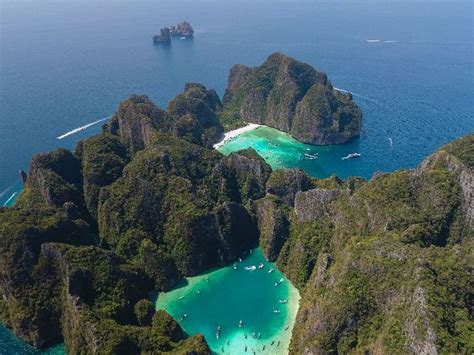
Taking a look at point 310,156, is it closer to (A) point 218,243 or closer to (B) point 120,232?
(A) point 218,243

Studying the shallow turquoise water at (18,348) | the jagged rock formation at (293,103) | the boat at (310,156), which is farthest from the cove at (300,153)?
the shallow turquoise water at (18,348)

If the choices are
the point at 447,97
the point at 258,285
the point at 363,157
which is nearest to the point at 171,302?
the point at 258,285

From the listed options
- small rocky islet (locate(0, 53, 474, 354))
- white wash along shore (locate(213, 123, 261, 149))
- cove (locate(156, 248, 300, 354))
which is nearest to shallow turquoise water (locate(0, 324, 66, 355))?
small rocky islet (locate(0, 53, 474, 354))

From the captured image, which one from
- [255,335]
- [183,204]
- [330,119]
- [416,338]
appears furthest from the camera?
[330,119]

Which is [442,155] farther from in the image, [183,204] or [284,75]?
[284,75]

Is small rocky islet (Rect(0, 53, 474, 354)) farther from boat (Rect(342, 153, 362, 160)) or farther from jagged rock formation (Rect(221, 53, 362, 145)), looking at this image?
jagged rock formation (Rect(221, 53, 362, 145))

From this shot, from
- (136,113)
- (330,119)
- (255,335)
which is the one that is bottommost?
(255,335)
